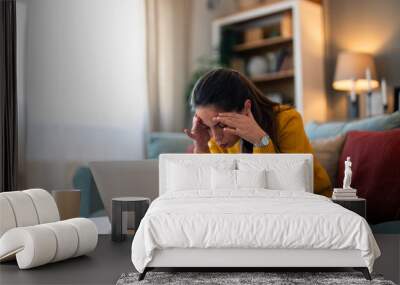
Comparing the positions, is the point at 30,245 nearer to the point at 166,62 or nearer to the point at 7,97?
the point at 7,97

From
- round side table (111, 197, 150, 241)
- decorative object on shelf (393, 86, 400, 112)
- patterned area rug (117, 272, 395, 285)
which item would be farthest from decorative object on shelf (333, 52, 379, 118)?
patterned area rug (117, 272, 395, 285)

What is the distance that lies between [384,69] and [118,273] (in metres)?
3.62

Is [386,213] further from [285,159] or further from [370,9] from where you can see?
[370,9]

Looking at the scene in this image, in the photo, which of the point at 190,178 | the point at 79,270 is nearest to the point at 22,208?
the point at 79,270

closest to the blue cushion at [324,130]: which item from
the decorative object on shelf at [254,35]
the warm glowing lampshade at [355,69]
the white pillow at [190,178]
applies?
the white pillow at [190,178]

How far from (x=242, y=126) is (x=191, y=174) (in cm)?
36

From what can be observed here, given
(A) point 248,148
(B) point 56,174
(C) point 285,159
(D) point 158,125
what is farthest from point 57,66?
(C) point 285,159

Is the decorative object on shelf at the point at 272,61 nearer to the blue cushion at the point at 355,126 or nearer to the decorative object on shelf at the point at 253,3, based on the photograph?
the decorative object on shelf at the point at 253,3

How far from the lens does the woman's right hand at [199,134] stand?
2.84 metres

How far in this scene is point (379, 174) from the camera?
267cm

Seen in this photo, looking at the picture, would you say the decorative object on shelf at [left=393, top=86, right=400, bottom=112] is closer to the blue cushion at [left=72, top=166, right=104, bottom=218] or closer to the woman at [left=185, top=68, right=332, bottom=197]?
the woman at [left=185, top=68, right=332, bottom=197]

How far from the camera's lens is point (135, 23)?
4750 millimetres

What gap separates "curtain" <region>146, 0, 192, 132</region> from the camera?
16.1 ft

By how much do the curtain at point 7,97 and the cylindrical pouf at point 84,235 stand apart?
4.00ft
